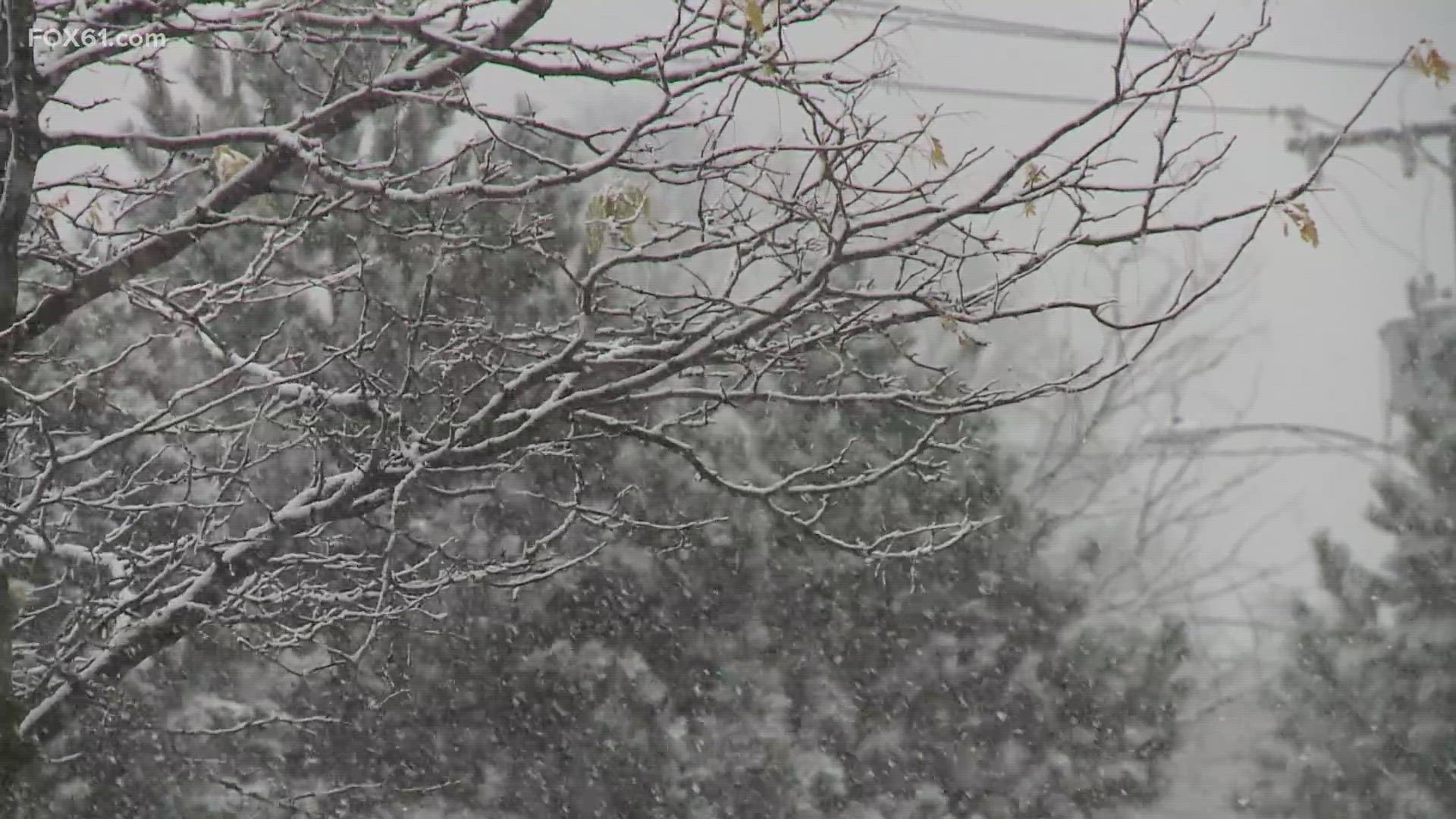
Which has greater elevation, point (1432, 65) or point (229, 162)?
point (1432, 65)

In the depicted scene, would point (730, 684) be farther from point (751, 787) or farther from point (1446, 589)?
point (1446, 589)

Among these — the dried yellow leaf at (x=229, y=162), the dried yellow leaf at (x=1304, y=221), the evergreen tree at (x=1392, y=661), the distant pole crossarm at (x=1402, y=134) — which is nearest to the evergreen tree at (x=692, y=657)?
the evergreen tree at (x=1392, y=661)

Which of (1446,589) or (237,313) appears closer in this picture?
(237,313)

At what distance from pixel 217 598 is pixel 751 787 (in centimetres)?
319

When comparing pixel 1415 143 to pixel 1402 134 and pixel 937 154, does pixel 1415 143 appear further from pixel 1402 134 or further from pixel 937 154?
pixel 937 154

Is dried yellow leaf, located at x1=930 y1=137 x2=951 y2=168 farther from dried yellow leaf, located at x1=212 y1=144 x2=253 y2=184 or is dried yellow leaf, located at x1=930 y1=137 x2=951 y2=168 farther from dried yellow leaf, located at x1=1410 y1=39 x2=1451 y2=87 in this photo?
dried yellow leaf, located at x1=212 y1=144 x2=253 y2=184

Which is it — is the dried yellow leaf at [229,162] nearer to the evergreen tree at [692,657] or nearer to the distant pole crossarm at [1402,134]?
the evergreen tree at [692,657]

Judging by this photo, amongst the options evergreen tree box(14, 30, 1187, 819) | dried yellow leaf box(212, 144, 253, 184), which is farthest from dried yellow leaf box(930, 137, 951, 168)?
evergreen tree box(14, 30, 1187, 819)

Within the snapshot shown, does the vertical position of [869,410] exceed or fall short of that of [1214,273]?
it falls short

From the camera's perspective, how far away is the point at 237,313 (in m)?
5.61

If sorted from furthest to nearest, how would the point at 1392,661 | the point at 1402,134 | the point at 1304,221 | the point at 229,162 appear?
the point at 1392,661
the point at 1402,134
the point at 229,162
the point at 1304,221

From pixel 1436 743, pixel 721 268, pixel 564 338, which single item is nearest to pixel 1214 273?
pixel 721 268

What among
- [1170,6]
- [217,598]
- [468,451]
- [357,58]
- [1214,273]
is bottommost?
[217,598]

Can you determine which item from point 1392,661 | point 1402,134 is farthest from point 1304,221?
point 1392,661
